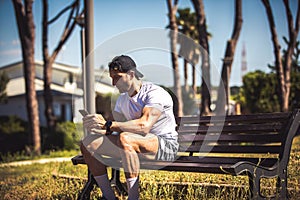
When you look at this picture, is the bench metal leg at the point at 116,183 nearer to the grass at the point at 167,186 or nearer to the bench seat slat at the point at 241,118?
the grass at the point at 167,186

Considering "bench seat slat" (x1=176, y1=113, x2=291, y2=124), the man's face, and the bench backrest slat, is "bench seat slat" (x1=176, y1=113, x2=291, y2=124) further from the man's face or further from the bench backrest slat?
the man's face

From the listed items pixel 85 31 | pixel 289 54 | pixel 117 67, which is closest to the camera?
pixel 117 67

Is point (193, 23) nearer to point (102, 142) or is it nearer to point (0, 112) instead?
point (0, 112)

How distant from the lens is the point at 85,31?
454cm

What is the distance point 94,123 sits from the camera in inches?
136

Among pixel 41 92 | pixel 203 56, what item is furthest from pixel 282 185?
pixel 41 92

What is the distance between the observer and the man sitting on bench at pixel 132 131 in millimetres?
3449

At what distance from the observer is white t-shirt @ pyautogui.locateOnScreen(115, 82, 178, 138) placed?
12.1 ft

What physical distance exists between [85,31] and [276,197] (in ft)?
Result: 7.82

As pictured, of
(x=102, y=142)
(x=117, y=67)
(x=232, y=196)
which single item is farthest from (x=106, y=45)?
(x=232, y=196)

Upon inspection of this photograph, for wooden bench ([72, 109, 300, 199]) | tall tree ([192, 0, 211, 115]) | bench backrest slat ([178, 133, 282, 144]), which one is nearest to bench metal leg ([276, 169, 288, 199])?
wooden bench ([72, 109, 300, 199])

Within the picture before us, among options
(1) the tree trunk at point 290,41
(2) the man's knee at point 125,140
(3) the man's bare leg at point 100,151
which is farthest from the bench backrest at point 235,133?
(1) the tree trunk at point 290,41

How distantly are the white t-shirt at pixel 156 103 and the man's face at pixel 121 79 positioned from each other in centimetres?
12

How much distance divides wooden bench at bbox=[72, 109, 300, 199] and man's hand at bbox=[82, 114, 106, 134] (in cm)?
42
